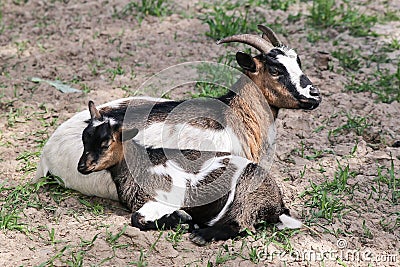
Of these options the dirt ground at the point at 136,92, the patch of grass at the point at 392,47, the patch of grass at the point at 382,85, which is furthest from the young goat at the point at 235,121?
the patch of grass at the point at 392,47

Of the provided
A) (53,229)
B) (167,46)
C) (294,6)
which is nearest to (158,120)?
(53,229)

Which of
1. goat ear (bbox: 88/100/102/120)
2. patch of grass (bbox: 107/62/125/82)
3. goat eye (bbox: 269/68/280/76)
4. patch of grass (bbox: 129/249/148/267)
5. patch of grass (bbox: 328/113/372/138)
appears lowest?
patch of grass (bbox: 328/113/372/138)

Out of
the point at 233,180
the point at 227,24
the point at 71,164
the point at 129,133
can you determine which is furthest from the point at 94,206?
the point at 227,24

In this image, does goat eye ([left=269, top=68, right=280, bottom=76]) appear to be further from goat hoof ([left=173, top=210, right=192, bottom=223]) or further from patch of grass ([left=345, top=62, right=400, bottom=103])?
patch of grass ([left=345, top=62, right=400, bottom=103])

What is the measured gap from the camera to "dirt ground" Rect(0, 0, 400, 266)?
4.45 metres

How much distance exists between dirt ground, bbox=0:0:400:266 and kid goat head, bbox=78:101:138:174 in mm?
385

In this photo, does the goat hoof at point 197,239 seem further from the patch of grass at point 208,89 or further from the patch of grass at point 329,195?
the patch of grass at point 208,89

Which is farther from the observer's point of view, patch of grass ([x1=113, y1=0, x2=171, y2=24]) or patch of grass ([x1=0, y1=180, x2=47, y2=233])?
patch of grass ([x1=113, y1=0, x2=171, y2=24])

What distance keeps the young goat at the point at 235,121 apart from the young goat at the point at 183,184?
120mm

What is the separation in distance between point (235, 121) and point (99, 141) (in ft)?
3.55

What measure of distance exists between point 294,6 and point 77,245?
17.1 ft

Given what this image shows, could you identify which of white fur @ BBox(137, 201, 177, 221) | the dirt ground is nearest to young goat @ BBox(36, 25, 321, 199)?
the dirt ground

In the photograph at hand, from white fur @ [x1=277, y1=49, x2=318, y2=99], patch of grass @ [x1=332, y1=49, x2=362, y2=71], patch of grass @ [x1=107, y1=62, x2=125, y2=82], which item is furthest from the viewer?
patch of grass @ [x1=332, y1=49, x2=362, y2=71]

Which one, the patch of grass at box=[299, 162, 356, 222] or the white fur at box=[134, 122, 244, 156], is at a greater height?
the white fur at box=[134, 122, 244, 156]
